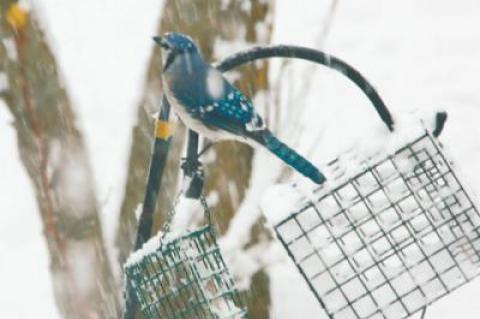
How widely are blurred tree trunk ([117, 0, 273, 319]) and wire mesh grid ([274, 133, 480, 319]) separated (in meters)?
1.50

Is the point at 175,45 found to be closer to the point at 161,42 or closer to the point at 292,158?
the point at 161,42

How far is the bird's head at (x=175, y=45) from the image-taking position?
8.32ft

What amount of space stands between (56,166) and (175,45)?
1345 mm

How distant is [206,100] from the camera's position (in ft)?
8.21

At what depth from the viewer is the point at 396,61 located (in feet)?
30.9

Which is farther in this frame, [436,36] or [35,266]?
[436,36]

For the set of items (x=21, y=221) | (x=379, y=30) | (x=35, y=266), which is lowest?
(x=35, y=266)

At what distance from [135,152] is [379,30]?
6.46 metres

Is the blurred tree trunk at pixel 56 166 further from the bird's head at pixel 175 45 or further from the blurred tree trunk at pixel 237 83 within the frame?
the bird's head at pixel 175 45

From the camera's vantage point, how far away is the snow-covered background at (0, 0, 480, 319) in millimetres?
7574

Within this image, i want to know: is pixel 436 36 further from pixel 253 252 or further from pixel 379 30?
pixel 253 252

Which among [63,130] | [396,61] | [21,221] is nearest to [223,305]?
[63,130]

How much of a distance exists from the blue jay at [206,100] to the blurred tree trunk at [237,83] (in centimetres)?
125

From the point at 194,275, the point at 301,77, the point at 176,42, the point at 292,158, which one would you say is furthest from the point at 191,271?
the point at 301,77
